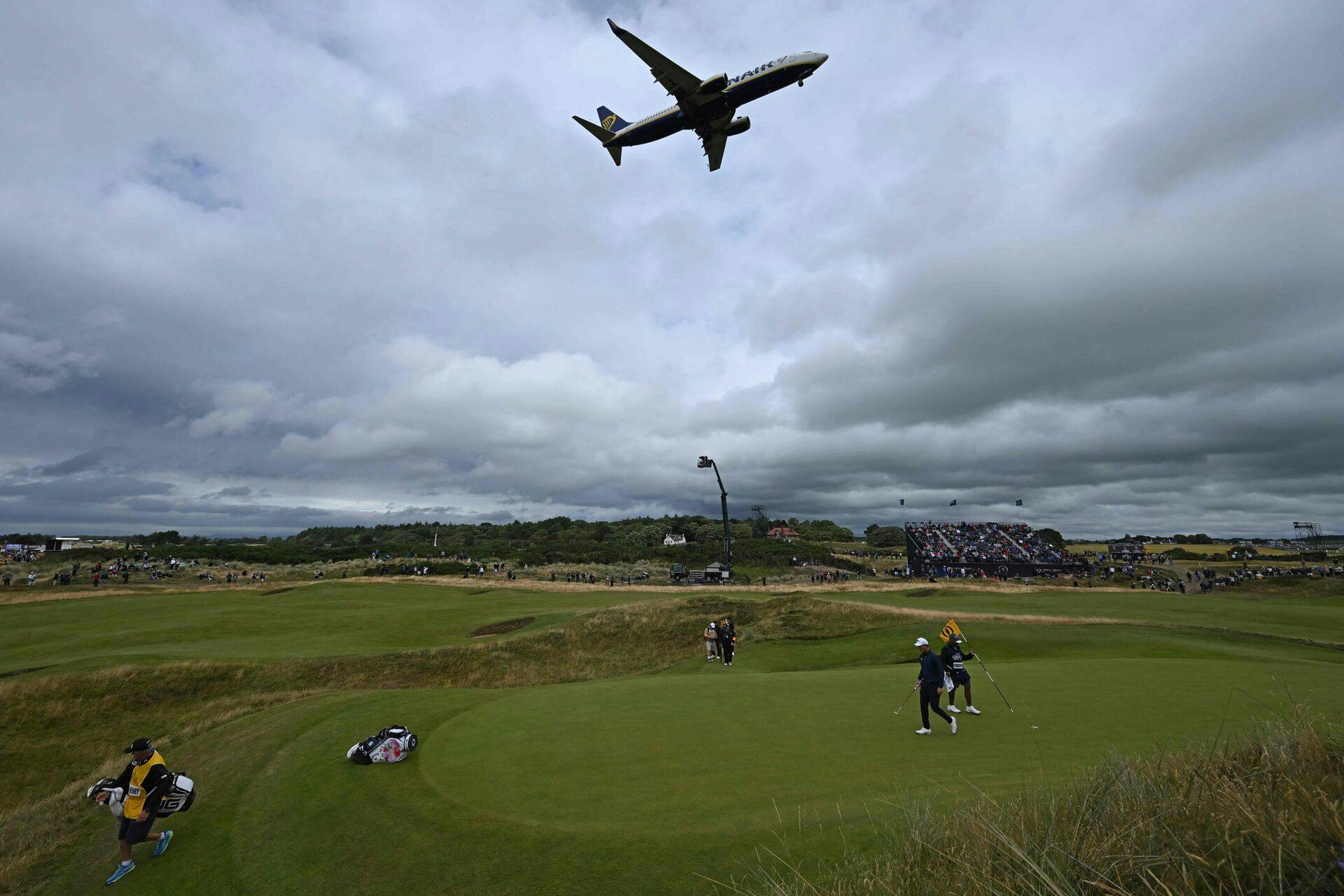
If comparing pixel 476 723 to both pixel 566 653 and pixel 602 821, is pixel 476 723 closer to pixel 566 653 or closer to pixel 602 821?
pixel 602 821

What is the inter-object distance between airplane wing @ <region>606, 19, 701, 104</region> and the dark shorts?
25006 millimetres

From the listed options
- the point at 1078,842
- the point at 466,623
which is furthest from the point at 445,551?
the point at 1078,842

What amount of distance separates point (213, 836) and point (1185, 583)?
300ft

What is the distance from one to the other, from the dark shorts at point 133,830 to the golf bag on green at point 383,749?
3.11m

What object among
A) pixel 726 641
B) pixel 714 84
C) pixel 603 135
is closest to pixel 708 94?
pixel 714 84

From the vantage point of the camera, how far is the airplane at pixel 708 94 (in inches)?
917

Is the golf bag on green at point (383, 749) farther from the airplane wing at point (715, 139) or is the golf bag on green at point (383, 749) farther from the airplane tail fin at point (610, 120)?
the airplane tail fin at point (610, 120)

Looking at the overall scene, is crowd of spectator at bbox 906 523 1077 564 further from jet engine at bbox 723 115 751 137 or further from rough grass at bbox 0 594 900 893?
jet engine at bbox 723 115 751 137

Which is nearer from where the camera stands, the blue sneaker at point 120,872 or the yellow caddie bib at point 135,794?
the blue sneaker at point 120,872

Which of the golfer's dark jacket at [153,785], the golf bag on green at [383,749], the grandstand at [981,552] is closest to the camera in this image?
the golfer's dark jacket at [153,785]

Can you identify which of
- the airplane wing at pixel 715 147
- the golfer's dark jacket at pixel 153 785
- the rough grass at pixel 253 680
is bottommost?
the rough grass at pixel 253 680

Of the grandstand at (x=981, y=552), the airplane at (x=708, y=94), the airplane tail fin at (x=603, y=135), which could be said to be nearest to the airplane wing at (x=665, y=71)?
the airplane at (x=708, y=94)

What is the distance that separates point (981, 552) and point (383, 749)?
304 feet

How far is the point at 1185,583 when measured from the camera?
7000 cm
